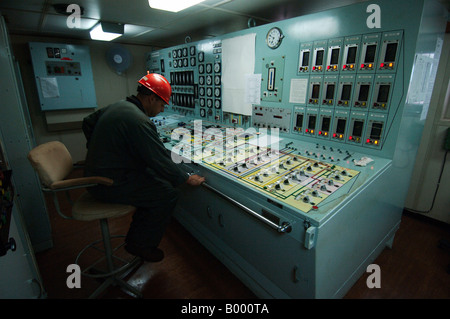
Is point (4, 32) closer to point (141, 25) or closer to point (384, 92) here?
point (141, 25)

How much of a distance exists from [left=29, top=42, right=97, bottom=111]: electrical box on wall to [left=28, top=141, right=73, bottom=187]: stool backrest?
284 centimetres

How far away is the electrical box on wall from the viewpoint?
143 inches

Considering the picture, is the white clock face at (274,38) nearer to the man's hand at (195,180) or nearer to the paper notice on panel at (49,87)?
the man's hand at (195,180)

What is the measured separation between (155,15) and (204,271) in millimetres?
2715

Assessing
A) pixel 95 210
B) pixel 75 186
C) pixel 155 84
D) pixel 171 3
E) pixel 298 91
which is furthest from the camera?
pixel 298 91

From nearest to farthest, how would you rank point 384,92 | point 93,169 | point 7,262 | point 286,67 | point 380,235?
point 7,262, point 93,169, point 384,92, point 380,235, point 286,67

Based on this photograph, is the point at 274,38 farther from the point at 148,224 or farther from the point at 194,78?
the point at 148,224

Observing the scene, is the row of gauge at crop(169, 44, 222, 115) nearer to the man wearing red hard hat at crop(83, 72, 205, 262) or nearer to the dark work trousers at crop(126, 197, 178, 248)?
the man wearing red hard hat at crop(83, 72, 205, 262)

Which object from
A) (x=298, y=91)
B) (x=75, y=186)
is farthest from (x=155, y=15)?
(x=75, y=186)

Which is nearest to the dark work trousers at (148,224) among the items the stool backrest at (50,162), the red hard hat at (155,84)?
the stool backrest at (50,162)

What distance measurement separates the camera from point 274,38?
227cm
